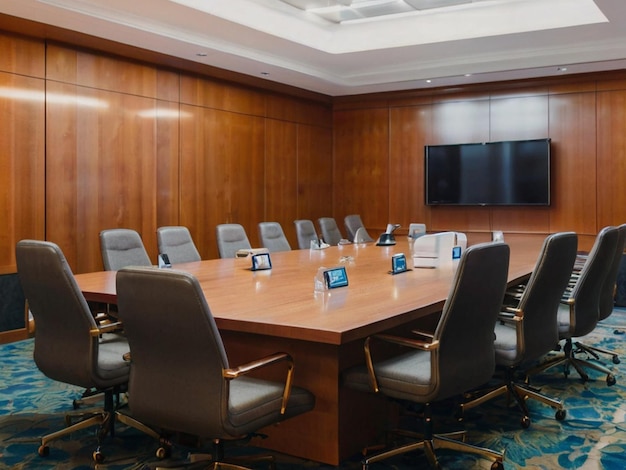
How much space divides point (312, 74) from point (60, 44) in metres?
3.26

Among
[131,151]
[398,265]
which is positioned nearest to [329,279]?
[398,265]

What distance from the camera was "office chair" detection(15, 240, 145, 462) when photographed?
278 centimetres

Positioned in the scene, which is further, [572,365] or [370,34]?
[370,34]

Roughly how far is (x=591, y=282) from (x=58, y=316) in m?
3.03

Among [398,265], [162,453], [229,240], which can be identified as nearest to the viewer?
[162,453]

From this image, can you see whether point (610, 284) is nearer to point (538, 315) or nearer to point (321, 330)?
point (538, 315)

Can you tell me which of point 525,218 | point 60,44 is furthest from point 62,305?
point 525,218

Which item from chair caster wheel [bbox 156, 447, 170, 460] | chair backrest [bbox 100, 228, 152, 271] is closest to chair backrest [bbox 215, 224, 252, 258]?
chair backrest [bbox 100, 228, 152, 271]

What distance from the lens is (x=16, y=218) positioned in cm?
594

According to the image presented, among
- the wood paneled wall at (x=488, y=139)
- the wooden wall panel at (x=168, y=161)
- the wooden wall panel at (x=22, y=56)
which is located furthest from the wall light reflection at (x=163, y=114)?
the wood paneled wall at (x=488, y=139)

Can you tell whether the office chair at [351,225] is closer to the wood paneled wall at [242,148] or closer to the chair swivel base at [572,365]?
the wood paneled wall at [242,148]

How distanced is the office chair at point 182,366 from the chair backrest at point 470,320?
25.3 inches

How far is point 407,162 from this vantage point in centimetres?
985

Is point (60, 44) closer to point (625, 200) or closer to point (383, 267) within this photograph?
point (383, 267)
